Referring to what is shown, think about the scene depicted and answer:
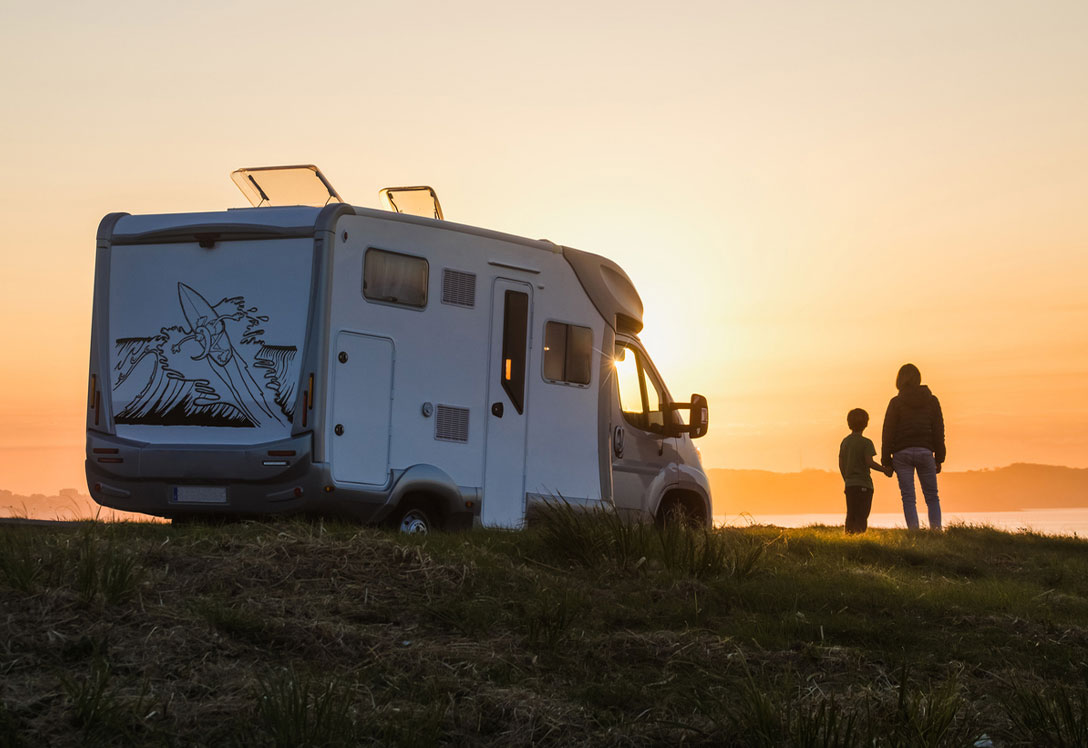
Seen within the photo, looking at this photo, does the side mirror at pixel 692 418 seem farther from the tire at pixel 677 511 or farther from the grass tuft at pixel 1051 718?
the grass tuft at pixel 1051 718

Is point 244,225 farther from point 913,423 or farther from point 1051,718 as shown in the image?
point 913,423

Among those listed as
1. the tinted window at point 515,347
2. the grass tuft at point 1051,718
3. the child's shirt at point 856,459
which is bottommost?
the grass tuft at point 1051,718

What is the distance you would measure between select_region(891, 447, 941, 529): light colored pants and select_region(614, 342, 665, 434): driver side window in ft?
12.9

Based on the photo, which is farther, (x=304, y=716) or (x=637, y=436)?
(x=637, y=436)

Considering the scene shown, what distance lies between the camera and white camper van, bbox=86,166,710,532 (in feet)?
30.8

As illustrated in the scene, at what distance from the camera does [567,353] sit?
37.0 feet

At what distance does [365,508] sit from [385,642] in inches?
148

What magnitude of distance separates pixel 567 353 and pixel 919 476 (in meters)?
5.79

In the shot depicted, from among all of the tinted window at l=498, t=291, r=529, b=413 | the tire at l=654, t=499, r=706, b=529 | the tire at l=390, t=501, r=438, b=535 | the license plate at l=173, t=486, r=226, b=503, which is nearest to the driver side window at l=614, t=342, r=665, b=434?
the tire at l=654, t=499, r=706, b=529

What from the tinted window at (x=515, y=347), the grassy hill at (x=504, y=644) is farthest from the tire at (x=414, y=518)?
the tinted window at (x=515, y=347)

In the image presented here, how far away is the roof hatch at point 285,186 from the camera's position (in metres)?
10.9

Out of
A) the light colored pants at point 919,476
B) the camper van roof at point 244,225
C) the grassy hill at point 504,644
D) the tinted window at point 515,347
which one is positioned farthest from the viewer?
the light colored pants at point 919,476

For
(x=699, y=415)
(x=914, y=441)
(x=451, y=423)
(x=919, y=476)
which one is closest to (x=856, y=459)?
(x=914, y=441)

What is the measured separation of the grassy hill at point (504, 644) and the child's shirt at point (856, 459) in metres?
5.07
